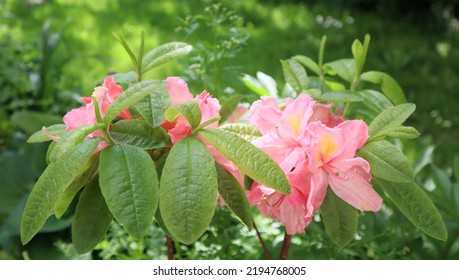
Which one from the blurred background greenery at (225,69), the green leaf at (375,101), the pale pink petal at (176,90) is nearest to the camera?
the pale pink petal at (176,90)

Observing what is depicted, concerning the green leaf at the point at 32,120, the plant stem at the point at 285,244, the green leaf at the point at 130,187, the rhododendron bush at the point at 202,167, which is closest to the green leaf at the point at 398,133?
the rhododendron bush at the point at 202,167

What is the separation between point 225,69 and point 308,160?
579mm

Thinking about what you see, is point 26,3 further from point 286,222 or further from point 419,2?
point 286,222

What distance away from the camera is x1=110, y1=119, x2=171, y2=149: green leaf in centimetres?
98

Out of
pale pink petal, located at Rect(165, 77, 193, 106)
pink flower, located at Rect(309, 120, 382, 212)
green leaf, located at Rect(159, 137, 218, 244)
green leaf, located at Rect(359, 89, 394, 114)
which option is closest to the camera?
green leaf, located at Rect(159, 137, 218, 244)

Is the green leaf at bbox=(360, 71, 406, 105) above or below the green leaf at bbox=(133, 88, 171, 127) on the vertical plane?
below

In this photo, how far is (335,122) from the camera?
115 centimetres

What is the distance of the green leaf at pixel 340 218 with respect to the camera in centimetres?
103

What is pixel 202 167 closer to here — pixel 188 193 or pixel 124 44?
pixel 188 193

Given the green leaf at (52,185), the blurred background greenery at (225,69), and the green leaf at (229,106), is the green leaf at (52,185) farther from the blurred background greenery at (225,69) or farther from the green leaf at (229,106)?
the blurred background greenery at (225,69)

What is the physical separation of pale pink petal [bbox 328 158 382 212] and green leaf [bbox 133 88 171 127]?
0.78ft

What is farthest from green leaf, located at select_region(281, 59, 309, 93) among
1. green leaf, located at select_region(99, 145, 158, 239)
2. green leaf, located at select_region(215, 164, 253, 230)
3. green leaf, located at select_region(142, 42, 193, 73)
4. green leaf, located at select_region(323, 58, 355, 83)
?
green leaf, located at select_region(99, 145, 158, 239)

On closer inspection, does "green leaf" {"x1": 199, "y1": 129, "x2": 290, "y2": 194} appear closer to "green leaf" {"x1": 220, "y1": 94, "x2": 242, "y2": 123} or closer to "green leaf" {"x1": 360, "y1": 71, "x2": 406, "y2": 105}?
"green leaf" {"x1": 220, "y1": 94, "x2": 242, "y2": 123}

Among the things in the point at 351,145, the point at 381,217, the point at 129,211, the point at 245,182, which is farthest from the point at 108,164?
the point at 381,217
